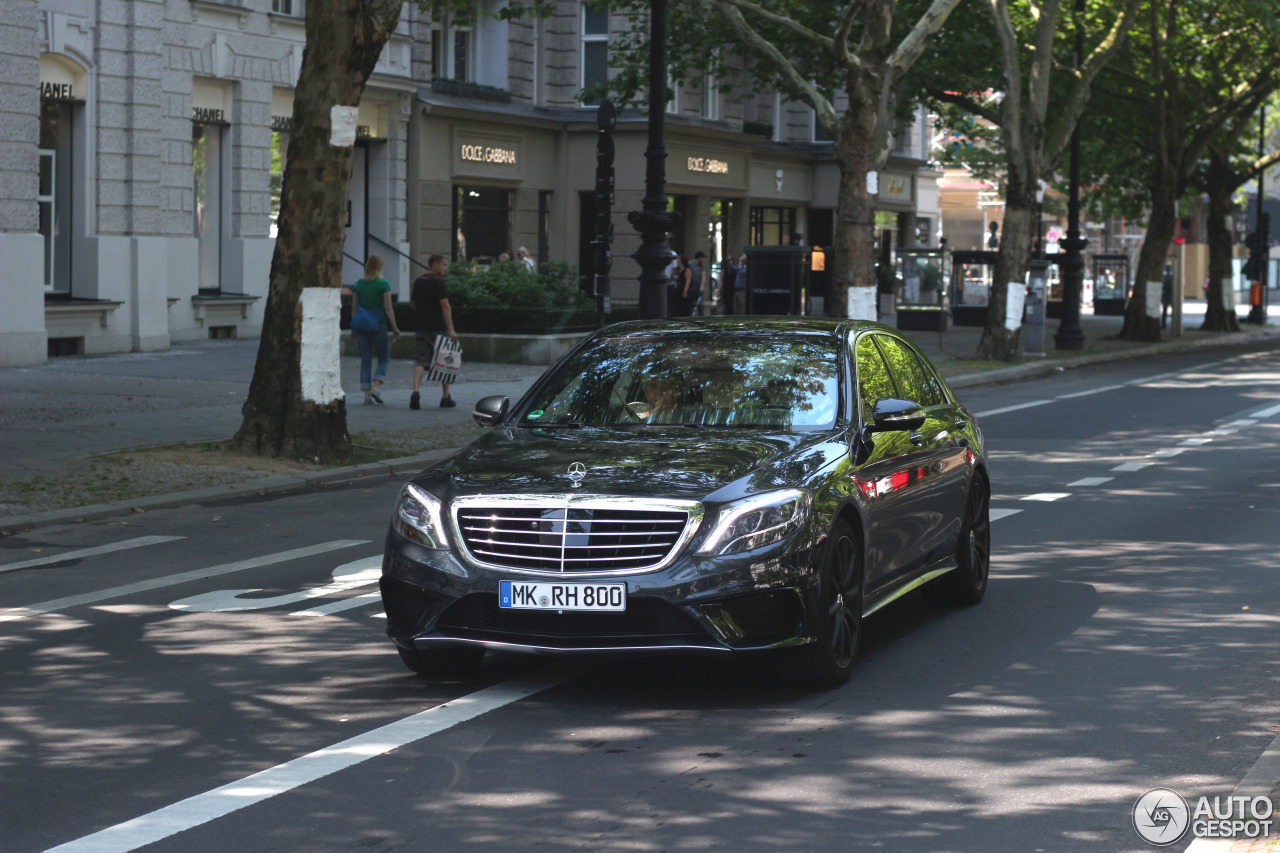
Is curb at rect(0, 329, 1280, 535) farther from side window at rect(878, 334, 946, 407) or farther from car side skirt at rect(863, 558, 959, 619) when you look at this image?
car side skirt at rect(863, 558, 959, 619)

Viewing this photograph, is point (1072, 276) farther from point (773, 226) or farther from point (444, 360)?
point (444, 360)

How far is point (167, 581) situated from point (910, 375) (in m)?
4.25

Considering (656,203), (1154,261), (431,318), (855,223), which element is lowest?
(431,318)

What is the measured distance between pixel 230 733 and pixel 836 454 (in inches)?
105

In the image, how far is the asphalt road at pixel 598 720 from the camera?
525 centimetres

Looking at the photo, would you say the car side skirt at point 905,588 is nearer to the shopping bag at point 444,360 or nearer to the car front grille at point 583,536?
the car front grille at point 583,536

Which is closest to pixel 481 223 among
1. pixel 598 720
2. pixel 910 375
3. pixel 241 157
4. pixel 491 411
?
pixel 241 157

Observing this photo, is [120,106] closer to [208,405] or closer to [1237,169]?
[208,405]

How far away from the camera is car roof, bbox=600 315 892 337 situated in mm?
8180

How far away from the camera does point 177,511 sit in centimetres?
1264

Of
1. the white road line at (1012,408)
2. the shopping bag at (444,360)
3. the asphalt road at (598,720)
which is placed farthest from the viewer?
the white road line at (1012,408)

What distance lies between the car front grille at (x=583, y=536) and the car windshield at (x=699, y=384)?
1.10m

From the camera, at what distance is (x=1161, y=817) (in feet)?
17.4

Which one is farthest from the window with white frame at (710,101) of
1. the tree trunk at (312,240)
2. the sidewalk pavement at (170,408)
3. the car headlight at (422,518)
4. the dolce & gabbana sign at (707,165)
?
the car headlight at (422,518)
